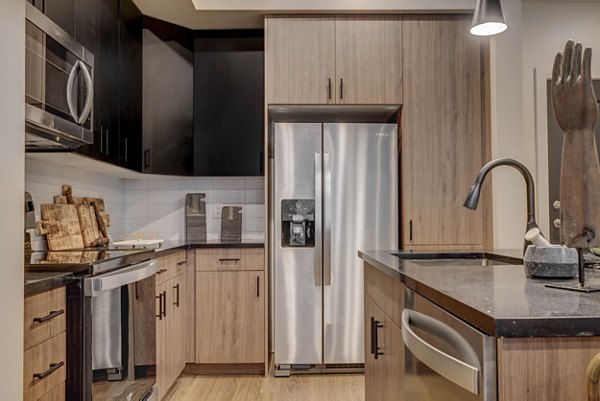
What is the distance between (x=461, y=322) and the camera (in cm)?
90

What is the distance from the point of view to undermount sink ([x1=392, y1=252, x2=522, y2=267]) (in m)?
2.07

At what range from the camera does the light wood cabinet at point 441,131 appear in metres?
3.33

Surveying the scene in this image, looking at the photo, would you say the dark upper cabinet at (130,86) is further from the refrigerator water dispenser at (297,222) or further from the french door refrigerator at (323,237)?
the refrigerator water dispenser at (297,222)

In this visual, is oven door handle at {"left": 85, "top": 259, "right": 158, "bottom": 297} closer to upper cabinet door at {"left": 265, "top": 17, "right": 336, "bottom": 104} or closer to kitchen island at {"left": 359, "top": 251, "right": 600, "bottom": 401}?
kitchen island at {"left": 359, "top": 251, "right": 600, "bottom": 401}

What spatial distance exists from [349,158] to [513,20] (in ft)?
4.68

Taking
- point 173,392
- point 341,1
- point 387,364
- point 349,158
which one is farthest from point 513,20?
point 173,392

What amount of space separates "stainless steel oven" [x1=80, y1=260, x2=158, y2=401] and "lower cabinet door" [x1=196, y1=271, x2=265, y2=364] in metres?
0.75

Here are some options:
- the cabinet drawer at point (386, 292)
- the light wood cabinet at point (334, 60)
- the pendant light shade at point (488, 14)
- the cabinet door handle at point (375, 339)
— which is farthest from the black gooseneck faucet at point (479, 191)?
the light wood cabinet at point (334, 60)

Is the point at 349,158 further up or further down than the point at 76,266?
further up

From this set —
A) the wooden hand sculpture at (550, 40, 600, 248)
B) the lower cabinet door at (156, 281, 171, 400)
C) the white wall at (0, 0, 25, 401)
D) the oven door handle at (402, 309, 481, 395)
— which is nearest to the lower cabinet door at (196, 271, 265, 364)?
the lower cabinet door at (156, 281, 171, 400)

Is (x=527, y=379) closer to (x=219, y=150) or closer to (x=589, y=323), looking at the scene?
(x=589, y=323)

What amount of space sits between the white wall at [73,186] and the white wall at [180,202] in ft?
0.34

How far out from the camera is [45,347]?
5.20 ft

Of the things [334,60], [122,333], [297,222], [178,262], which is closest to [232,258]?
[178,262]
